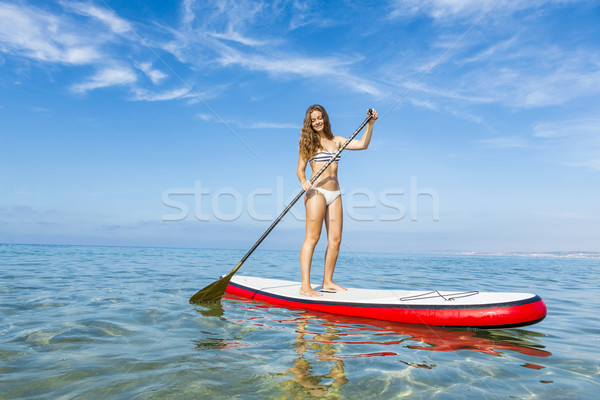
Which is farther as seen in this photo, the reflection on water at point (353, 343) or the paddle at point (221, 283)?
the paddle at point (221, 283)

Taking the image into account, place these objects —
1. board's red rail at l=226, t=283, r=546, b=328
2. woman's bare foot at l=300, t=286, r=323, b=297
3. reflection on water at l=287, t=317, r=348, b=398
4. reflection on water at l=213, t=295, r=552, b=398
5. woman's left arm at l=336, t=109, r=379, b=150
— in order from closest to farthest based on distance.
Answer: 1. reflection on water at l=287, t=317, r=348, b=398
2. reflection on water at l=213, t=295, r=552, b=398
3. board's red rail at l=226, t=283, r=546, b=328
4. woman's bare foot at l=300, t=286, r=323, b=297
5. woman's left arm at l=336, t=109, r=379, b=150

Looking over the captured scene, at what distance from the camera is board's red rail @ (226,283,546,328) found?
378cm

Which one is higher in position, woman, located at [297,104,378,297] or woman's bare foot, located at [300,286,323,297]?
woman, located at [297,104,378,297]

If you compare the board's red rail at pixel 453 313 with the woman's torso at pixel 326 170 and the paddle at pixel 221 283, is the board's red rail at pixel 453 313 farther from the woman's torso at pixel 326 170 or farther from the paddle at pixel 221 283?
the woman's torso at pixel 326 170

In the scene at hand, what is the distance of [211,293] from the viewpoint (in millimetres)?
5453

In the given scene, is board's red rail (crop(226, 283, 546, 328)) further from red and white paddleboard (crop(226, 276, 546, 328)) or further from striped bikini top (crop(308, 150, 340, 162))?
striped bikini top (crop(308, 150, 340, 162))

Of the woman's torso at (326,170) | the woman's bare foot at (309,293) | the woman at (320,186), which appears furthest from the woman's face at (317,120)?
the woman's bare foot at (309,293)

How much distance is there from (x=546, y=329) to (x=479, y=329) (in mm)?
1016

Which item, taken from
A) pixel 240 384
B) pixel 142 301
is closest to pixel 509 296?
pixel 240 384

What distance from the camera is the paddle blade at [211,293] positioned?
5348mm

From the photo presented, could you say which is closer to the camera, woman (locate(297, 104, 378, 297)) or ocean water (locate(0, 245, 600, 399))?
ocean water (locate(0, 245, 600, 399))

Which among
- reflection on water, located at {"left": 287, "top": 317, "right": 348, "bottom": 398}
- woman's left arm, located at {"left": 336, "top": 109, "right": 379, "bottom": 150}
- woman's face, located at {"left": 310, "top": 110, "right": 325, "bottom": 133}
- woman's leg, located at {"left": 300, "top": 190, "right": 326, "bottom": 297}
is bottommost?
reflection on water, located at {"left": 287, "top": 317, "right": 348, "bottom": 398}

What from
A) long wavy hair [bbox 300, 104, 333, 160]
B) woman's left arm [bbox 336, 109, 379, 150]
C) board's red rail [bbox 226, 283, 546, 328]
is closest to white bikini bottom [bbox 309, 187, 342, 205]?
long wavy hair [bbox 300, 104, 333, 160]

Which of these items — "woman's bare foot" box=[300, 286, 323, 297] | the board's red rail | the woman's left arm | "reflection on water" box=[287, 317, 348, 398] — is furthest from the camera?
the woman's left arm
